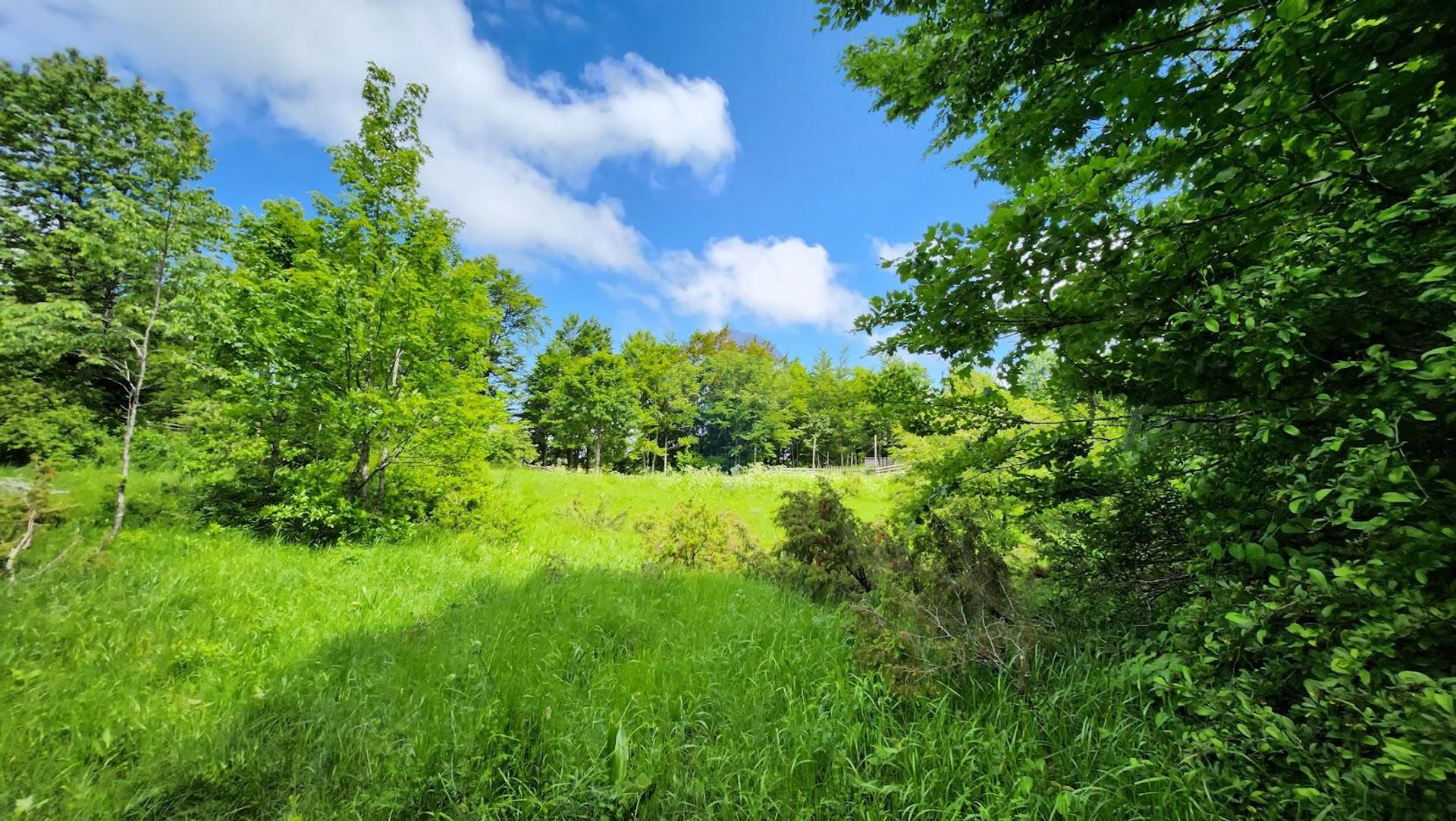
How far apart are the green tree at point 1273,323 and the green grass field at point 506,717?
2.04 feet

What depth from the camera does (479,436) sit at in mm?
7734

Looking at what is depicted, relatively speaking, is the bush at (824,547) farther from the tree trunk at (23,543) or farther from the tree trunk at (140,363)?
the tree trunk at (140,363)

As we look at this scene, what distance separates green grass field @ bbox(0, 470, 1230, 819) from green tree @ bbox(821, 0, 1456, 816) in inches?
24.5

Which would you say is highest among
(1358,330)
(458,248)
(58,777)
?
(458,248)

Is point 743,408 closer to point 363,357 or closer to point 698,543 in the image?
point 698,543

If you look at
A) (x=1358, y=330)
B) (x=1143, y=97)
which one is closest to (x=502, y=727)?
(x=1358, y=330)

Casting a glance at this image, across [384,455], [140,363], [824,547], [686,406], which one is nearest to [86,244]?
[140,363]

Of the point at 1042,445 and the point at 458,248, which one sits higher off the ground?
the point at 458,248

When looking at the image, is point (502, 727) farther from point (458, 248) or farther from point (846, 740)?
point (458, 248)

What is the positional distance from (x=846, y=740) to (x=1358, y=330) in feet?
9.35

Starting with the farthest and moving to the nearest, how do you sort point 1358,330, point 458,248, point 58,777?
point 458,248, point 58,777, point 1358,330

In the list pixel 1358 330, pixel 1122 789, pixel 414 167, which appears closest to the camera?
pixel 1358 330

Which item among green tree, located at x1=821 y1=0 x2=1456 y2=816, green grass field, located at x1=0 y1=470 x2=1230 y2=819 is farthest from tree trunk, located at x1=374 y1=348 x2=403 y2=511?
green tree, located at x1=821 y1=0 x2=1456 y2=816

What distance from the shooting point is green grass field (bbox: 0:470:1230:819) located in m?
2.31
